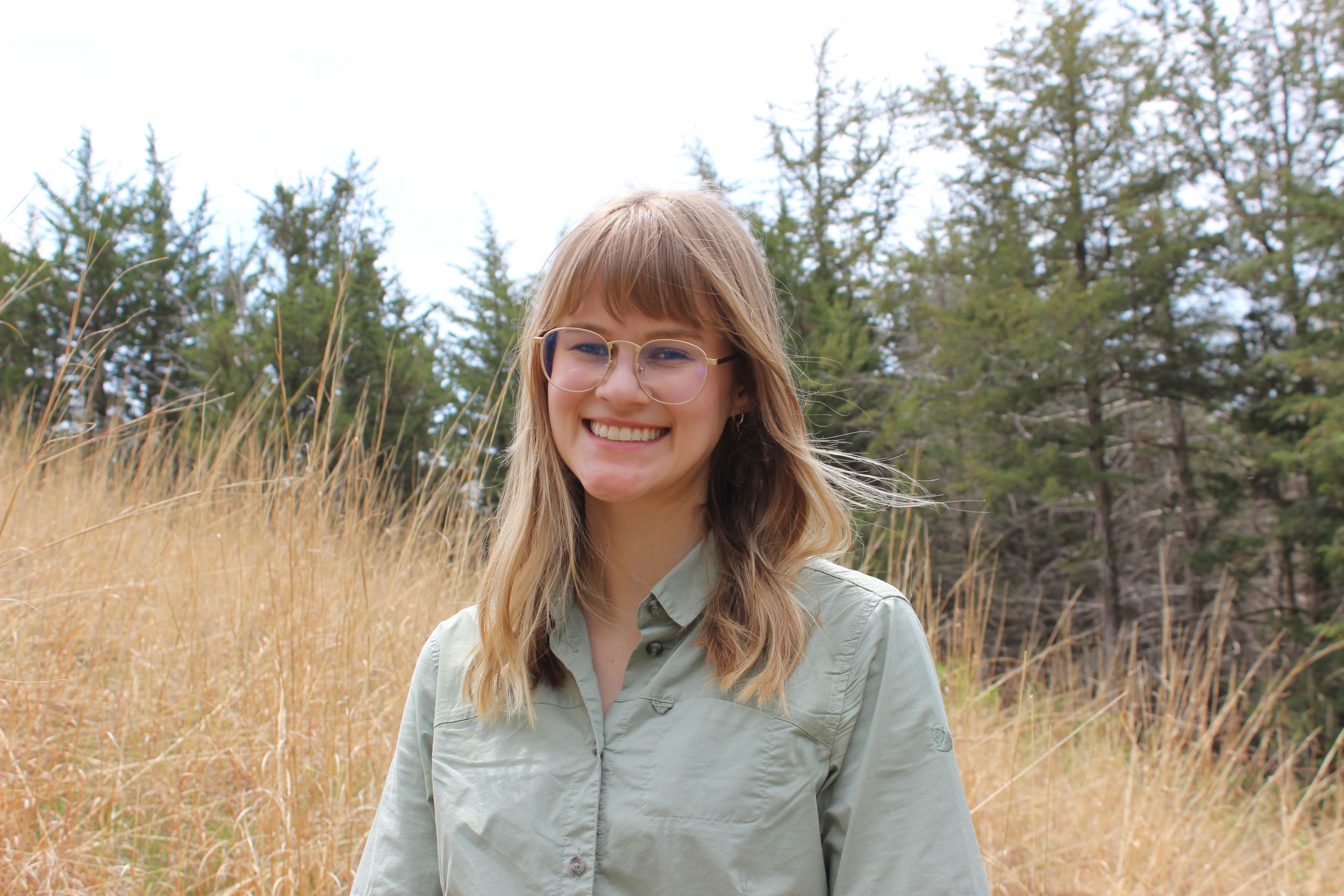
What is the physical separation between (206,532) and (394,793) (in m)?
2.24

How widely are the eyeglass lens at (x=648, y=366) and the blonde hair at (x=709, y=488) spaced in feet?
0.13

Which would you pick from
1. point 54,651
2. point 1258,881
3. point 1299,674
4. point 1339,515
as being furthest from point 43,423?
point 1339,515

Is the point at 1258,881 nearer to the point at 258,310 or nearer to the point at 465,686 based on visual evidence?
the point at 465,686

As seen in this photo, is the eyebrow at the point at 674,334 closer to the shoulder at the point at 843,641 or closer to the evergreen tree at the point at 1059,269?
the shoulder at the point at 843,641

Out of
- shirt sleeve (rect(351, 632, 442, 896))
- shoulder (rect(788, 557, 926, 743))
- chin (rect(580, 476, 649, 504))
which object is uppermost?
chin (rect(580, 476, 649, 504))

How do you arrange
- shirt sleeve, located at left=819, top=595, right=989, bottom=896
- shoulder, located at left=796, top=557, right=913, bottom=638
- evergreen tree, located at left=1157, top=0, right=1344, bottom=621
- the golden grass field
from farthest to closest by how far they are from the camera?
1. evergreen tree, located at left=1157, top=0, right=1344, bottom=621
2. the golden grass field
3. shoulder, located at left=796, top=557, right=913, bottom=638
4. shirt sleeve, located at left=819, top=595, right=989, bottom=896

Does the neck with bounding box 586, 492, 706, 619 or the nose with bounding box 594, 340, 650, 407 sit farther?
the neck with bounding box 586, 492, 706, 619

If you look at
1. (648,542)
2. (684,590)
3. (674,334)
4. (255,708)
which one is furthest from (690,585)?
(255,708)

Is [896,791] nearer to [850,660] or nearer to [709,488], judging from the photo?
[850,660]

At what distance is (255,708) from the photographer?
2.40 meters

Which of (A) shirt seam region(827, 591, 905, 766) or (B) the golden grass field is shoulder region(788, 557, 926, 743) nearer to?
(A) shirt seam region(827, 591, 905, 766)

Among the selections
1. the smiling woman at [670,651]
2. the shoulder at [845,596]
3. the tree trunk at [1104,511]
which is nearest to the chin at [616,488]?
the smiling woman at [670,651]

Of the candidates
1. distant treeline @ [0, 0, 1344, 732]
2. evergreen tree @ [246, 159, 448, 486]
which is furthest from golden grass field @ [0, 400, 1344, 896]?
distant treeline @ [0, 0, 1344, 732]

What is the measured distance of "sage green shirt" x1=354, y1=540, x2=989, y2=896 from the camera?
3.17ft
